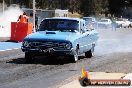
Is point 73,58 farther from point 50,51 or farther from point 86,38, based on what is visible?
point 86,38

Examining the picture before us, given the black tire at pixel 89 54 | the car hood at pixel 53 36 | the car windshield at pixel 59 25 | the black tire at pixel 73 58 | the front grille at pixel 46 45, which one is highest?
the car windshield at pixel 59 25

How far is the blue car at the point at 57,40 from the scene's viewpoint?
1716 cm

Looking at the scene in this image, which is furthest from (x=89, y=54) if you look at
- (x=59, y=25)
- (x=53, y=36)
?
(x=53, y=36)

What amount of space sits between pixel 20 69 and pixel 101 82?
708cm

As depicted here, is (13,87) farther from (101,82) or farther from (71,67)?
(71,67)

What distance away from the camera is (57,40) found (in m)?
17.1

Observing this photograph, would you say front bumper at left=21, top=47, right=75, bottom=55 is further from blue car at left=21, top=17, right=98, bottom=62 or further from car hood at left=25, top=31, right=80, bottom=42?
car hood at left=25, top=31, right=80, bottom=42

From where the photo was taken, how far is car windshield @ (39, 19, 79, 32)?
18.4 metres

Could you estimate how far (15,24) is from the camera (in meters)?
29.4

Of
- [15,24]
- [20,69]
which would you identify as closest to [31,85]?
[20,69]

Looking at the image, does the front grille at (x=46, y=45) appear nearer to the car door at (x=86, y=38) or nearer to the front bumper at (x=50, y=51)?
the front bumper at (x=50, y=51)

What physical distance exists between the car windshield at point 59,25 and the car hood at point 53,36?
1.70ft

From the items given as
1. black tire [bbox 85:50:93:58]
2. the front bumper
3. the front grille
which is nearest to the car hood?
the front grille

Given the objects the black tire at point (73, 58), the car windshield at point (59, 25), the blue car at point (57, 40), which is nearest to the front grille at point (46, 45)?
the blue car at point (57, 40)
